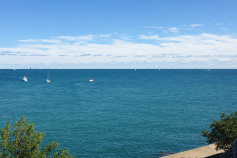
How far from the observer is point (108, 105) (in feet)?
238

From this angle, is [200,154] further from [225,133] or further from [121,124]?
[121,124]

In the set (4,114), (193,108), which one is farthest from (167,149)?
(4,114)

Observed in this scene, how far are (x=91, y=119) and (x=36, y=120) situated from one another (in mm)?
14328

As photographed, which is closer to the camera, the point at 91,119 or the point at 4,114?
the point at 91,119

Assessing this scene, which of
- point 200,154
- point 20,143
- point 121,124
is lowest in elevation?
point 121,124

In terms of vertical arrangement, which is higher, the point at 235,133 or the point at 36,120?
the point at 235,133

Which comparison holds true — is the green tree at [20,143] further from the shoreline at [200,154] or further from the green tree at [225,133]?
the green tree at [225,133]

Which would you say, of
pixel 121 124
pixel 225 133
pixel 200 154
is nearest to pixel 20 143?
pixel 225 133

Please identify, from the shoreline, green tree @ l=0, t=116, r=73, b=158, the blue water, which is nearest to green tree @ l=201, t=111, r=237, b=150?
the shoreline

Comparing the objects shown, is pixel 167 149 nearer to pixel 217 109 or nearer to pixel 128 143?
pixel 128 143

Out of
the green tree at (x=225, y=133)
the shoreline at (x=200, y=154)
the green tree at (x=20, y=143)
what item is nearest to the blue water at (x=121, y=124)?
the shoreline at (x=200, y=154)

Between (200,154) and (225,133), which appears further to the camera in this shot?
(200,154)

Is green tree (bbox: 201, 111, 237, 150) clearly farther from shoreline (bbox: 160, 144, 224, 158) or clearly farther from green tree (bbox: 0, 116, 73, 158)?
green tree (bbox: 0, 116, 73, 158)

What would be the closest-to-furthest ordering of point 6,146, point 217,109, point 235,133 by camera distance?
point 6,146, point 235,133, point 217,109
